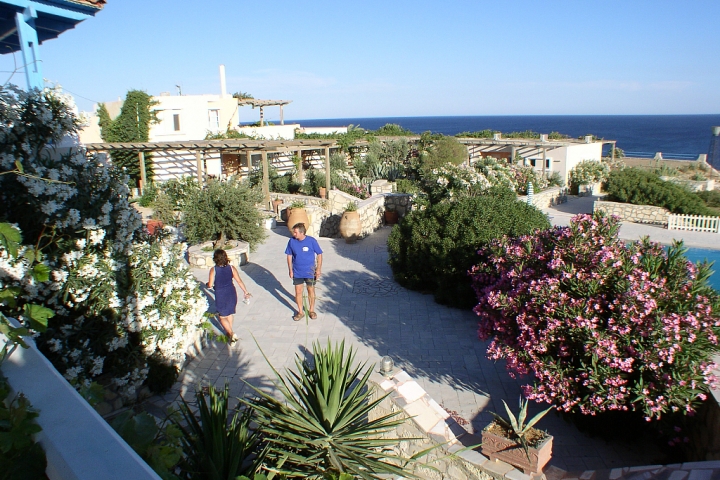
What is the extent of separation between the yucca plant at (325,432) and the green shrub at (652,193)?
21929 mm

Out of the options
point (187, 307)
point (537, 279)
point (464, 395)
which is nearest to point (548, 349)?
point (537, 279)

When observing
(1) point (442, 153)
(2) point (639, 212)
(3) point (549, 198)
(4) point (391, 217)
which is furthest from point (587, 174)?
(4) point (391, 217)

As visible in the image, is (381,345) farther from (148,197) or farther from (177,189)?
(148,197)

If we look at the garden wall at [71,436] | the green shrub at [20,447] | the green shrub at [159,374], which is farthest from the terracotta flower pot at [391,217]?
the green shrub at [20,447]

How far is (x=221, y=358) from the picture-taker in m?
6.54

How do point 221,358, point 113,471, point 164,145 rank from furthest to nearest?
1. point 164,145
2. point 221,358
3. point 113,471

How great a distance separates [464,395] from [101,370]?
378 cm

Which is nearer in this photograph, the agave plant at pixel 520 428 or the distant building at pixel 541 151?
the agave plant at pixel 520 428

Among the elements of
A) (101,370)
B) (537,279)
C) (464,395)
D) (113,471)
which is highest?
(113,471)

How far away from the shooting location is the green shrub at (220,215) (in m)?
11.2

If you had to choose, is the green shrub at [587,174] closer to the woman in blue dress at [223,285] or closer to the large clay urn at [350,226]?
the large clay urn at [350,226]

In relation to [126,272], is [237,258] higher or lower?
lower

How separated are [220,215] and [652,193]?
19007 mm

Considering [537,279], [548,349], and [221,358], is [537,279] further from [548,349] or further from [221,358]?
[221,358]
